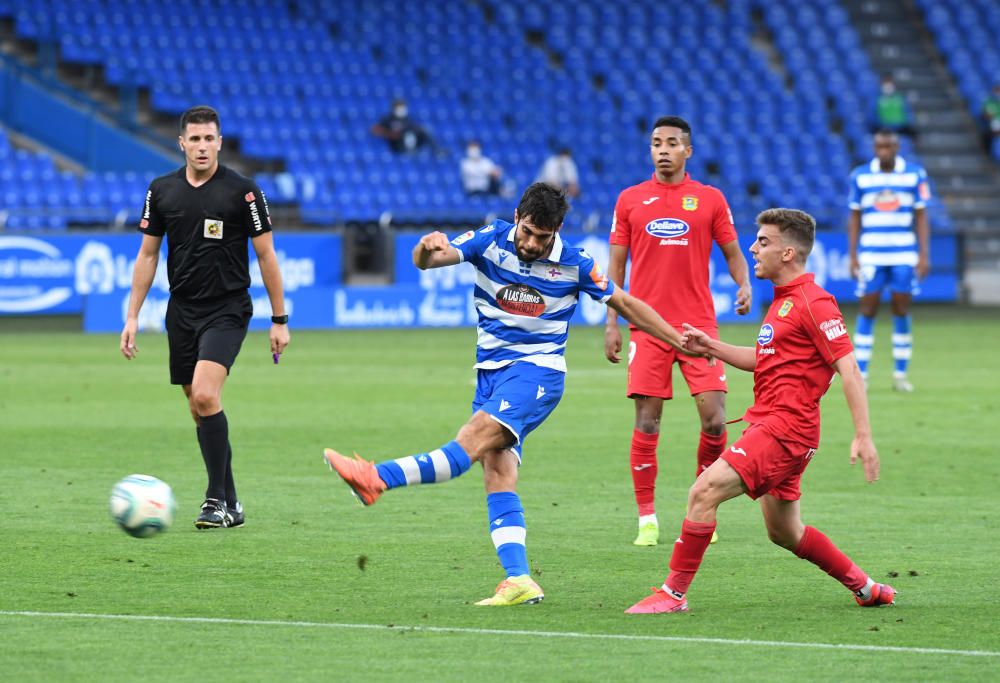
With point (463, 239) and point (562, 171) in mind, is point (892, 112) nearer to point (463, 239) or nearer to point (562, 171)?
point (562, 171)

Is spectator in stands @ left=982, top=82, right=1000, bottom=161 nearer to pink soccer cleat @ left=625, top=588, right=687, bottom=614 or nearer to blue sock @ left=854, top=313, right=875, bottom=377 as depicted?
blue sock @ left=854, top=313, right=875, bottom=377

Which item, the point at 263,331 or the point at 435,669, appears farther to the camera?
the point at 263,331

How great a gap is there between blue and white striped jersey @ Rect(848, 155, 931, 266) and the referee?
8234mm

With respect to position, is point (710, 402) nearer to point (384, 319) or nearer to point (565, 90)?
point (384, 319)

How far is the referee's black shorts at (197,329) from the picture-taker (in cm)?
880

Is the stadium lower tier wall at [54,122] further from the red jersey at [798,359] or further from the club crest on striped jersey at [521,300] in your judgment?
the red jersey at [798,359]

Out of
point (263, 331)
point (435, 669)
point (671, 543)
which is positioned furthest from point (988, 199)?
point (435, 669)

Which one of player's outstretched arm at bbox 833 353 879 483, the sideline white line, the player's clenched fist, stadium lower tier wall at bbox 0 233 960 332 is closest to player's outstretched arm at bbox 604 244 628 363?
the player's clenched fist

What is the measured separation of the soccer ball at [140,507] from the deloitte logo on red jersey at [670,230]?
288 centimetres

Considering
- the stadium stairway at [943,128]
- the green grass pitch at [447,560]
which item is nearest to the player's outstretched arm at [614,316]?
the green grass pitch at [447,560]

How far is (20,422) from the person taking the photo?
13.2 metres

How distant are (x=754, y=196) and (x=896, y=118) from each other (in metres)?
3.39

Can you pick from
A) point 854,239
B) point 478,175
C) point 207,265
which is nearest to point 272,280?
point 207,265

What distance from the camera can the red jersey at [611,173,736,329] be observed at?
343 inches
